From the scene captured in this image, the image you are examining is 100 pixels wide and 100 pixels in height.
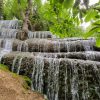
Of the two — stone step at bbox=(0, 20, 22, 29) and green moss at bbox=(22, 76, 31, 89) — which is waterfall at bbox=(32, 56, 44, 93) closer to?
green moss at bbox=(22, 76, 31, 89)

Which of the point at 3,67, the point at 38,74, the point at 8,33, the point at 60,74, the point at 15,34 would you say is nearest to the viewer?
the point at 60,74

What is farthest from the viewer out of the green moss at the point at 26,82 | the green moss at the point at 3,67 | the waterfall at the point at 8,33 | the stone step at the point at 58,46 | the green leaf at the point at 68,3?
the waterfall at the point at 8,33

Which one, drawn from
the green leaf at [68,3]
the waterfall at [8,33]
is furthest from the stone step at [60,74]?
the waterfall at [8,33]

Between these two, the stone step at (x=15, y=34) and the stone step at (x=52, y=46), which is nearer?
the stone step at (x=52, y=46)

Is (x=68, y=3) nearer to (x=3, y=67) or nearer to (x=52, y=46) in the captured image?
(x=3, y=67)

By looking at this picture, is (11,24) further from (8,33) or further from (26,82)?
(26,82)

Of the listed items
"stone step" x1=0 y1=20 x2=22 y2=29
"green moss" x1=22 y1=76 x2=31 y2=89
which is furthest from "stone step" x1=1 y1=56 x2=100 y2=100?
"stone step" x1=0 y1=20 x2=22 y2=29

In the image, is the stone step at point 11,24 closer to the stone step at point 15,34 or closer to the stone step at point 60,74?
the stone step at point 15,34

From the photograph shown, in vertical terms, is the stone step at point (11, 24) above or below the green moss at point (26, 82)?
above

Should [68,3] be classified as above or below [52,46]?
below

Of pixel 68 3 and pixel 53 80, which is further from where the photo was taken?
pixel 53 80

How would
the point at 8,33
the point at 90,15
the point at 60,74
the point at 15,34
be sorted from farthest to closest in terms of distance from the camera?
1. the point at 8,33
2. the point at 15,34
3. the point at 60,74
4. the point at 90,15

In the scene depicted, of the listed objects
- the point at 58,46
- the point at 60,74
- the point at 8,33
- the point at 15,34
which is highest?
the point at 8,33

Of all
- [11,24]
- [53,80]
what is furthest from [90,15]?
[11,24]
